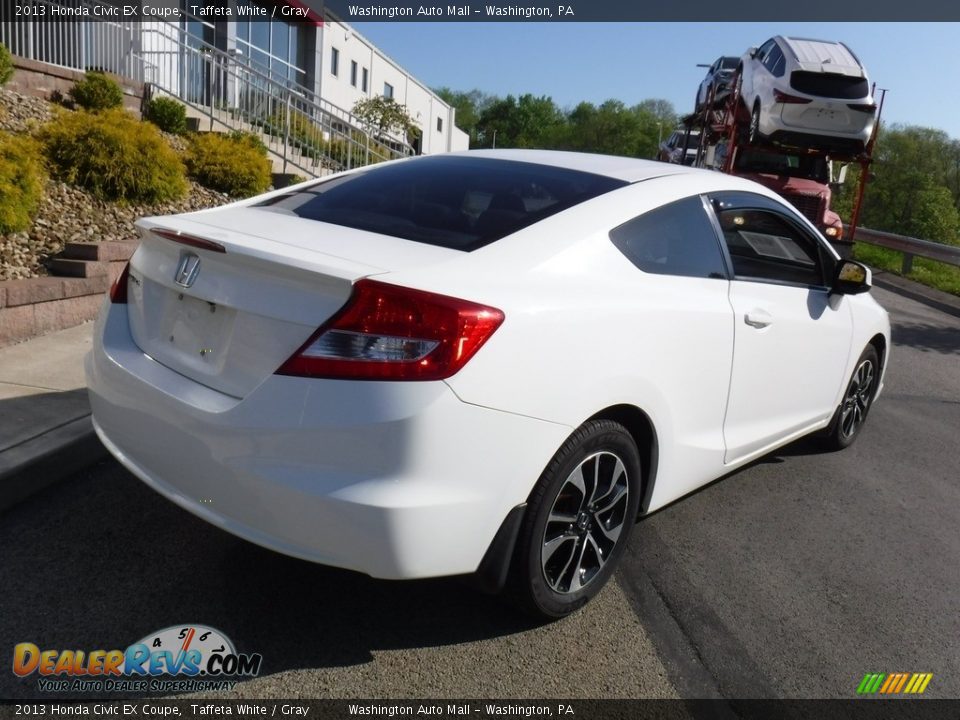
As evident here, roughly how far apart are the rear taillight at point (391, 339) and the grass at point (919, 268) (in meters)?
14.1

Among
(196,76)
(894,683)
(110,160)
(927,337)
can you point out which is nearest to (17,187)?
(110,160)

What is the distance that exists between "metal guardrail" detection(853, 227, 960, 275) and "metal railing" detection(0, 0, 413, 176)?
32.6ft

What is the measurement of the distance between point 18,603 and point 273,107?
12905 mm

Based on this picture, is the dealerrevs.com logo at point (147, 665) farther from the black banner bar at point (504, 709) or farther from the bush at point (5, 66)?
the bush at point (5, 66)

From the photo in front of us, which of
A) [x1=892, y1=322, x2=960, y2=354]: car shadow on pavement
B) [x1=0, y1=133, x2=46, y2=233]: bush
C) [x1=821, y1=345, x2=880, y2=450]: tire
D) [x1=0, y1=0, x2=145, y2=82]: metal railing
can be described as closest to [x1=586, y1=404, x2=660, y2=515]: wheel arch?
[x1=821, y1=345, x2=880, y2=450]: tire

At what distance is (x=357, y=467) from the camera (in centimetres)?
247

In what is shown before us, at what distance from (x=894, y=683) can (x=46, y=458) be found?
3.57m

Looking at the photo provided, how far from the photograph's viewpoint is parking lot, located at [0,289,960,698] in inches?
113

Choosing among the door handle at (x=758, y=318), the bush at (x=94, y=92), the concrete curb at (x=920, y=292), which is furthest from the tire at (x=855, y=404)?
the bush at (x=94, y=92)

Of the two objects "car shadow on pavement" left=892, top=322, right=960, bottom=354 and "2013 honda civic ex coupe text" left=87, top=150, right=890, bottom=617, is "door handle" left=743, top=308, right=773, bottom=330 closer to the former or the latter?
"2013 honda civic ex coupe text" left=87, top=150, right=890, bottom=617

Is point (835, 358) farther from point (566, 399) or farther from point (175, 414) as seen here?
point (175, 414)

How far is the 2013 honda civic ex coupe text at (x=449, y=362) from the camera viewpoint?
2.50 metres

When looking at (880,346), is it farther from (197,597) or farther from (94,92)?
(94,92)

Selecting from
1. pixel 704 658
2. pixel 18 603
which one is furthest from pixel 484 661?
pixel 18 603
